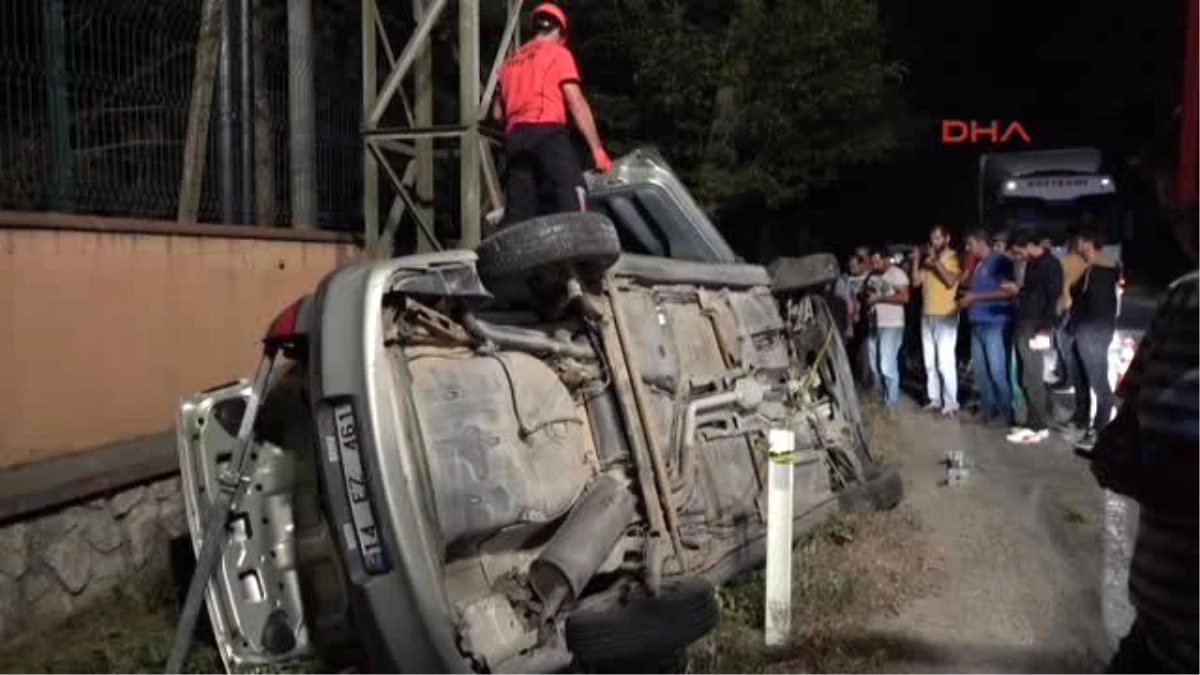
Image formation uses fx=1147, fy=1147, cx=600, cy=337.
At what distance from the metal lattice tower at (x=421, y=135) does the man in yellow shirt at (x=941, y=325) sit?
13.5 feet

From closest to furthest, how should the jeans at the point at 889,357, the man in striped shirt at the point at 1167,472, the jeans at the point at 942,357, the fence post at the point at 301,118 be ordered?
the man in striped shirt at the point at 1167,472, the fence post at the point at 301,118, the jeans at the point at 942,357, the jeans at the point at 889,357

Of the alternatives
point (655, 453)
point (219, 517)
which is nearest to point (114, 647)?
Result: point (219, 517)

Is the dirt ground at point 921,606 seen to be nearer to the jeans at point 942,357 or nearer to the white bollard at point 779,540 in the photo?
the white bollard at point 779,540

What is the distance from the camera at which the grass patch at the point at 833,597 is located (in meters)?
4.07

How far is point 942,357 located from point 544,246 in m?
7.24

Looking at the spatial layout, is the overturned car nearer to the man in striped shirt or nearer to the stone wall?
the stone wall

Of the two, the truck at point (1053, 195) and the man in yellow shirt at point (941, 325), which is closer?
the man in yellow shirt at point (941, 325)

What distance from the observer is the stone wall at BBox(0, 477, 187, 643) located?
4445 mm

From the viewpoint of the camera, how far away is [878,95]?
557 inches

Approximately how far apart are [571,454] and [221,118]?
4366 mm

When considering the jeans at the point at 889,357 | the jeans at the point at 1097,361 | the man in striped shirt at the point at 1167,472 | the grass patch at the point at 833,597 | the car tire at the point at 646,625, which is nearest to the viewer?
the man in striped shirt at the point at 1167,472

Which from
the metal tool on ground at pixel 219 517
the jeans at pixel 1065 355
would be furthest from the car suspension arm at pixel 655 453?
the jeans at pixel 1065 355

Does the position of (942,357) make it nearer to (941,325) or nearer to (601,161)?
(941,325)

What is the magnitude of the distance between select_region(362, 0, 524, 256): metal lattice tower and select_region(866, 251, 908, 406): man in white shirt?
4218 mm
